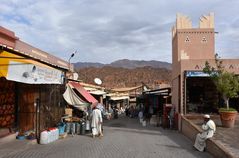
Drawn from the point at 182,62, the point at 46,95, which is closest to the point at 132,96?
the point at 182,62

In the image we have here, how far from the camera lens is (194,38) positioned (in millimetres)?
26000

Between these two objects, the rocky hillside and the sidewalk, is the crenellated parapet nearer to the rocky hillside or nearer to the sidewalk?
the sidewalk

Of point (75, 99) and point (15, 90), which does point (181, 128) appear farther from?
point (15, 90)

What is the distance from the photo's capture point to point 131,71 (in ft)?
382

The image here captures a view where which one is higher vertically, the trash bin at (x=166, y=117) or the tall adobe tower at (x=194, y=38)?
the tall adobe tower at (x=194, y=38)

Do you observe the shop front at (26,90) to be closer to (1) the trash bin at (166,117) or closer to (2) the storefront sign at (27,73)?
(2) the storefront sign at (27,73)

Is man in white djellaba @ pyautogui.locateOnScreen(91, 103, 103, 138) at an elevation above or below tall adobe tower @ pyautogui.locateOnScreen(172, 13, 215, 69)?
below

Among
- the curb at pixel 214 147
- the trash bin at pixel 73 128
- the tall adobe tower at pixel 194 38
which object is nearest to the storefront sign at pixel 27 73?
the trash bin at pixel 73 128

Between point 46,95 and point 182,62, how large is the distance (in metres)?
8.23

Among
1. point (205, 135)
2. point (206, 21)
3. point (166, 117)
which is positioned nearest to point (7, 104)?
point (205, 135)

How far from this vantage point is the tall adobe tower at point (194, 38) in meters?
26.0

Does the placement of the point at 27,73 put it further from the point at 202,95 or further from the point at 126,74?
the point at 126,74

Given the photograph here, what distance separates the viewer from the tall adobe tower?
26.0 metres

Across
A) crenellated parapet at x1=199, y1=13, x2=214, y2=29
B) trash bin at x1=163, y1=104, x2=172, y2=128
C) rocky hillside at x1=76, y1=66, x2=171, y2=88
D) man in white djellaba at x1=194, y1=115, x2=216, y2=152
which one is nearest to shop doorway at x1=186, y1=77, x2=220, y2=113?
trash bin at x1=163, y1=104, x2=172, y2=128
